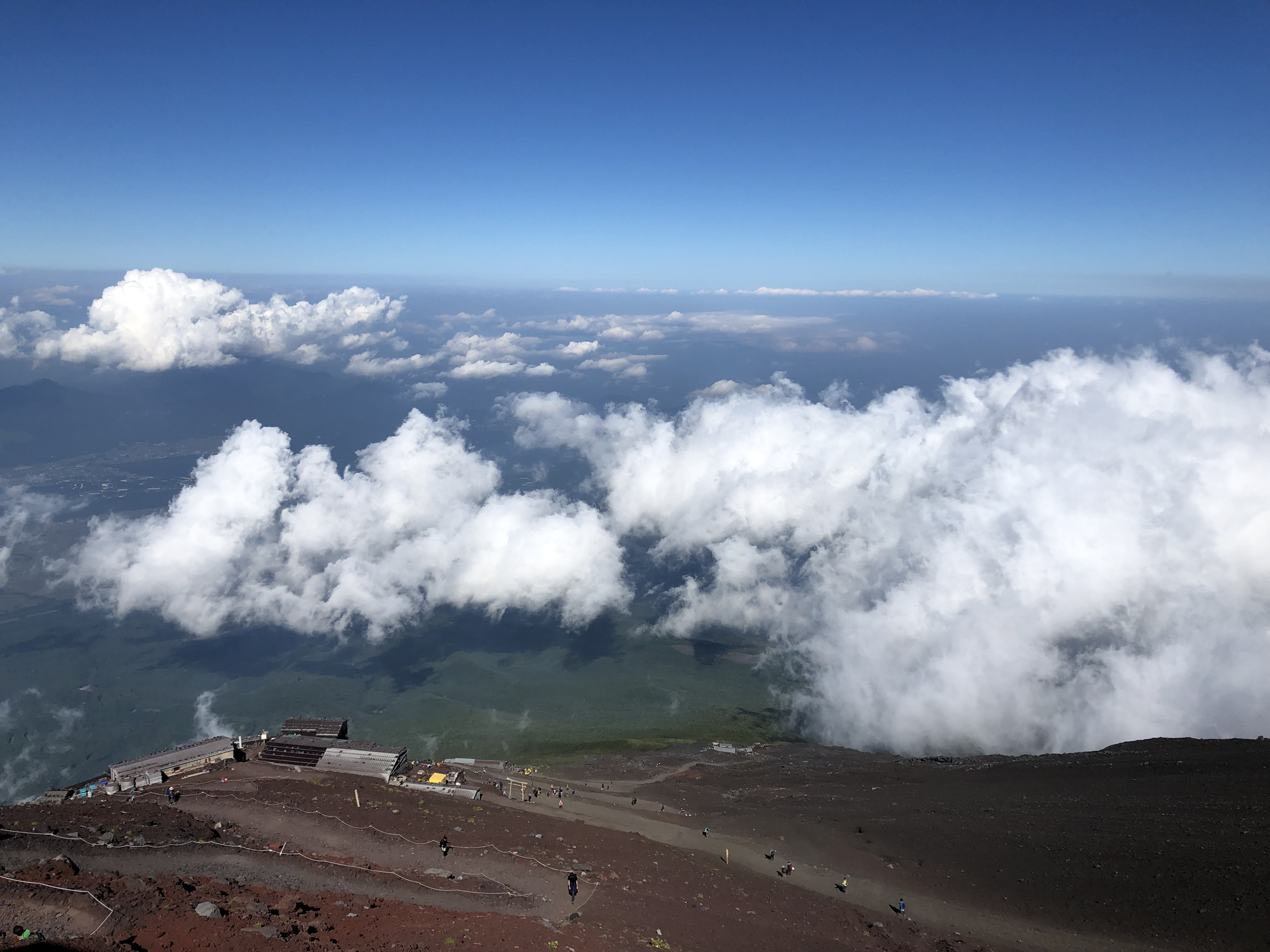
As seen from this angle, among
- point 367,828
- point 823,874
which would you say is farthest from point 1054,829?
point 367,828

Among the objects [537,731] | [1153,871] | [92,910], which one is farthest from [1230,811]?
[537,731]

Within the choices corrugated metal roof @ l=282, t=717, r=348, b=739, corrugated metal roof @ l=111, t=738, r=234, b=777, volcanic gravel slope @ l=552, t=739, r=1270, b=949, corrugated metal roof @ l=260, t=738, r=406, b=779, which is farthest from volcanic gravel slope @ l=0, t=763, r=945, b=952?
corrugated metal roof @ l=282, t=717, r=348, b=739

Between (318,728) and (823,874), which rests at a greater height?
(823,874)

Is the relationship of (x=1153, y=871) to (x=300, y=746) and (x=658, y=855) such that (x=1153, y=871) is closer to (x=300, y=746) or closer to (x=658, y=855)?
(x=658, y=855)

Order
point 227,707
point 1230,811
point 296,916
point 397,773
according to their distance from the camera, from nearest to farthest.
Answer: point 296,916
point 1230,811
point 397,773
point 227,707

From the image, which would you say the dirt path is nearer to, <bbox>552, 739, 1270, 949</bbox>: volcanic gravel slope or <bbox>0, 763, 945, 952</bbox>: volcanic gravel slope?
<bbox>552, 739, 1270, 949</bbox>: volcanic gravel slope

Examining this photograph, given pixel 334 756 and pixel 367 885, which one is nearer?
pixel 367 885

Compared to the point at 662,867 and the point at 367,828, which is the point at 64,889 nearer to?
the point at 367,828
